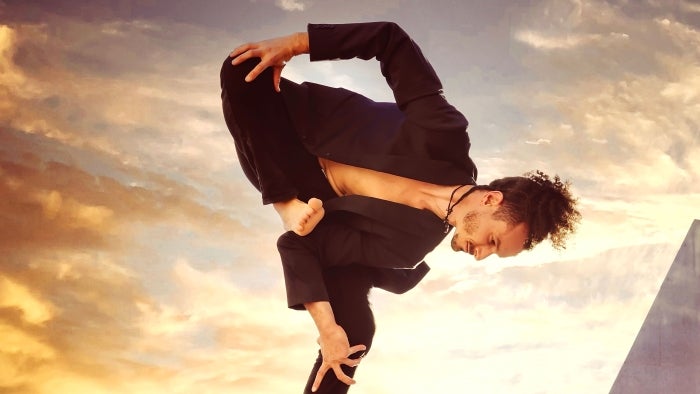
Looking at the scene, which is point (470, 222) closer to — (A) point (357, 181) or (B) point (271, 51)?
(A) point (357, 181)

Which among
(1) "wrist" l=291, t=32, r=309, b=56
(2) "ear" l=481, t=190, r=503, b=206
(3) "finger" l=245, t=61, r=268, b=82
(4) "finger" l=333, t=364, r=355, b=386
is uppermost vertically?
(1) "wrist" l=291, t=32, r=309, b=56

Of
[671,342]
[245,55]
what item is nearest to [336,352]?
[245,55]

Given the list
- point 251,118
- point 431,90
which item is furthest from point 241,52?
point 431,90

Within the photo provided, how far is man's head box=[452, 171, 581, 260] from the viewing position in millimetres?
2355

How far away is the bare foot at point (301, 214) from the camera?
2186 mm

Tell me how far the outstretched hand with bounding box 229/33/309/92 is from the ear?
749 mm

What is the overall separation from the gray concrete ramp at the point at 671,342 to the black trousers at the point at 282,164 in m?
1.82

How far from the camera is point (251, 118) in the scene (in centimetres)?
229

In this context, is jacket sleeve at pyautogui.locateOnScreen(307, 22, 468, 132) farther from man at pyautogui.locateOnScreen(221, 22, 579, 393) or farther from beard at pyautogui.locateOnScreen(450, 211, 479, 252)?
beard at pyautogui.locateOnScreen(450, 211, 479, 252)

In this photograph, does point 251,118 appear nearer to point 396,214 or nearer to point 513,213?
point 396,214

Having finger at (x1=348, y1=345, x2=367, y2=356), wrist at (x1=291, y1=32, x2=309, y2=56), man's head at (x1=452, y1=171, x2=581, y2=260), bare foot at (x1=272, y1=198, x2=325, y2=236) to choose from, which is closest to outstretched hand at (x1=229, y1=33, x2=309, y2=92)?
wrist at (x1=291, y1=32, x2=309, y2=56)

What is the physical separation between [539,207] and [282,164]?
87 cm

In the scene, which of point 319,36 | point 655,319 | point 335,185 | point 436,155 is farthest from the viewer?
point 655,319

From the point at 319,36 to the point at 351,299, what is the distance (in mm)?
873
